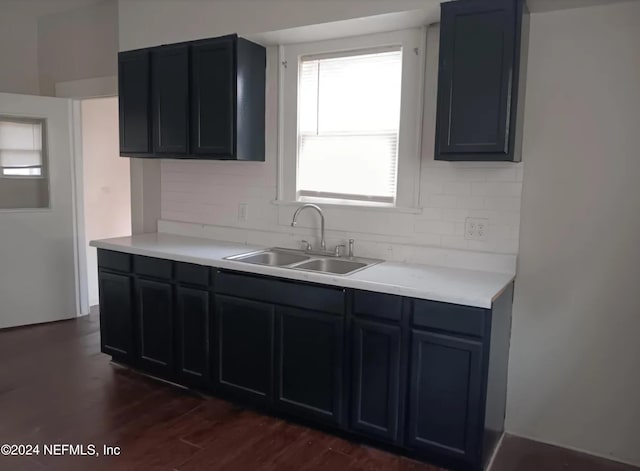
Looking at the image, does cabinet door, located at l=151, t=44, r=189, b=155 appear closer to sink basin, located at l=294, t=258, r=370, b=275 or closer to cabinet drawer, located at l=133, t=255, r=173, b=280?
cabinet drawer, located at l=133, t=255, r=173, b=280

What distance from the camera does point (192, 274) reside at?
312cm

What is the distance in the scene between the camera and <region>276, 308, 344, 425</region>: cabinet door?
8.71ft

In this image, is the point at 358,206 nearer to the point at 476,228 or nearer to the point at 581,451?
the point at 476,228

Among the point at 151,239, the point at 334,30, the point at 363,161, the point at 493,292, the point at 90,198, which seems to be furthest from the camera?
the point at 90,198

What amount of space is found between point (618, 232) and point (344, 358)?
4.97ft

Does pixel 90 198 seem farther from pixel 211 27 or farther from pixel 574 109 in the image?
pixel 574 109

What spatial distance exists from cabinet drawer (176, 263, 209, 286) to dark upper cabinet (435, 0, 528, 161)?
1559 millimetres

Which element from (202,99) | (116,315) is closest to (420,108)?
(202,99)

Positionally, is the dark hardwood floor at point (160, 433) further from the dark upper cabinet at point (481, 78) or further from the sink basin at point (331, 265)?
the dark upper cabinet at point (481, 78)

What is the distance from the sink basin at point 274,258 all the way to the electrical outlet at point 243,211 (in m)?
0.44

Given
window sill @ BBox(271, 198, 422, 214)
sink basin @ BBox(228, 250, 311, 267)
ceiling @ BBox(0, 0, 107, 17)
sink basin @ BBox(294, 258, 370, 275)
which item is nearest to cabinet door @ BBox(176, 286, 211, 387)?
sink basin @ BBox(228, 250, 311, 267)

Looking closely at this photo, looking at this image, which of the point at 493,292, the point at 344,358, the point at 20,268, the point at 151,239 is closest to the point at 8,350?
the point at 20,268

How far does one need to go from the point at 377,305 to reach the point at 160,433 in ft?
4.53

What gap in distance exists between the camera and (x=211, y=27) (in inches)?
132
